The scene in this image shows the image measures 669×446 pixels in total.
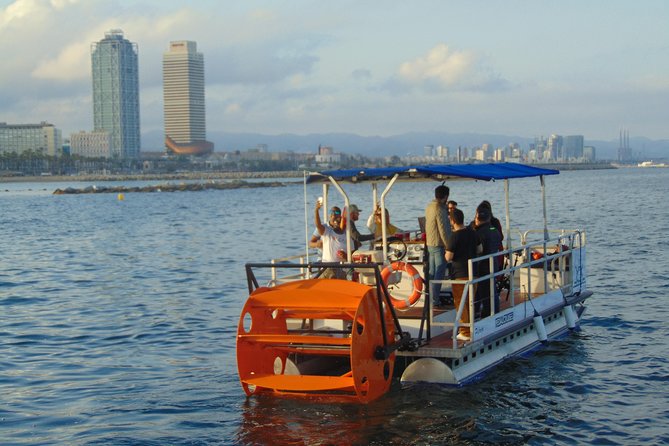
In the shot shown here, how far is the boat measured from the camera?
1223 centimetres

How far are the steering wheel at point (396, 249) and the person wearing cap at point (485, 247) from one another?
120cm

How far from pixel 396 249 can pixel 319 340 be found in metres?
3.44

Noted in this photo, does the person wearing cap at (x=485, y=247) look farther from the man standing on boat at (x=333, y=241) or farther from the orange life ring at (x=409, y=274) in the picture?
the man standing on boat at (x=333, y=241)

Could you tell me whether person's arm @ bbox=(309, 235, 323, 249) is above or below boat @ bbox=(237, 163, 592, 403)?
above

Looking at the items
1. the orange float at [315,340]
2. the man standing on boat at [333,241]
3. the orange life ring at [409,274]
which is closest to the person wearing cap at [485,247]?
the orange life ring at [409,274]

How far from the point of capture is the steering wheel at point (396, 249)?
47.5 feet

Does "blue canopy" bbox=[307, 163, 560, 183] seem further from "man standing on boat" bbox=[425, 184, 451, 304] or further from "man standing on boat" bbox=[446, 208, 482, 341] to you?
"man standing on boat" bbox=[446, 208, 482, 341]

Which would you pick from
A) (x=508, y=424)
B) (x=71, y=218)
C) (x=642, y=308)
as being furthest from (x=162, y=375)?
(x=71, y=218)

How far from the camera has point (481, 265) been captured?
14.0 metres

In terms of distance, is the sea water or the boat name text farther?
the boat name text

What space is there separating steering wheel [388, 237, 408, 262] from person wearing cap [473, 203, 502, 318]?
1204 mm

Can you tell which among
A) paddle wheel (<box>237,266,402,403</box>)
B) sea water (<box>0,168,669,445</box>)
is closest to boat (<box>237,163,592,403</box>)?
paddle wheel (<box>237,266,402,403</box>)

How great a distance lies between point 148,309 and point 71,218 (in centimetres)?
5157

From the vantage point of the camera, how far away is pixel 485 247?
46.4 ft
